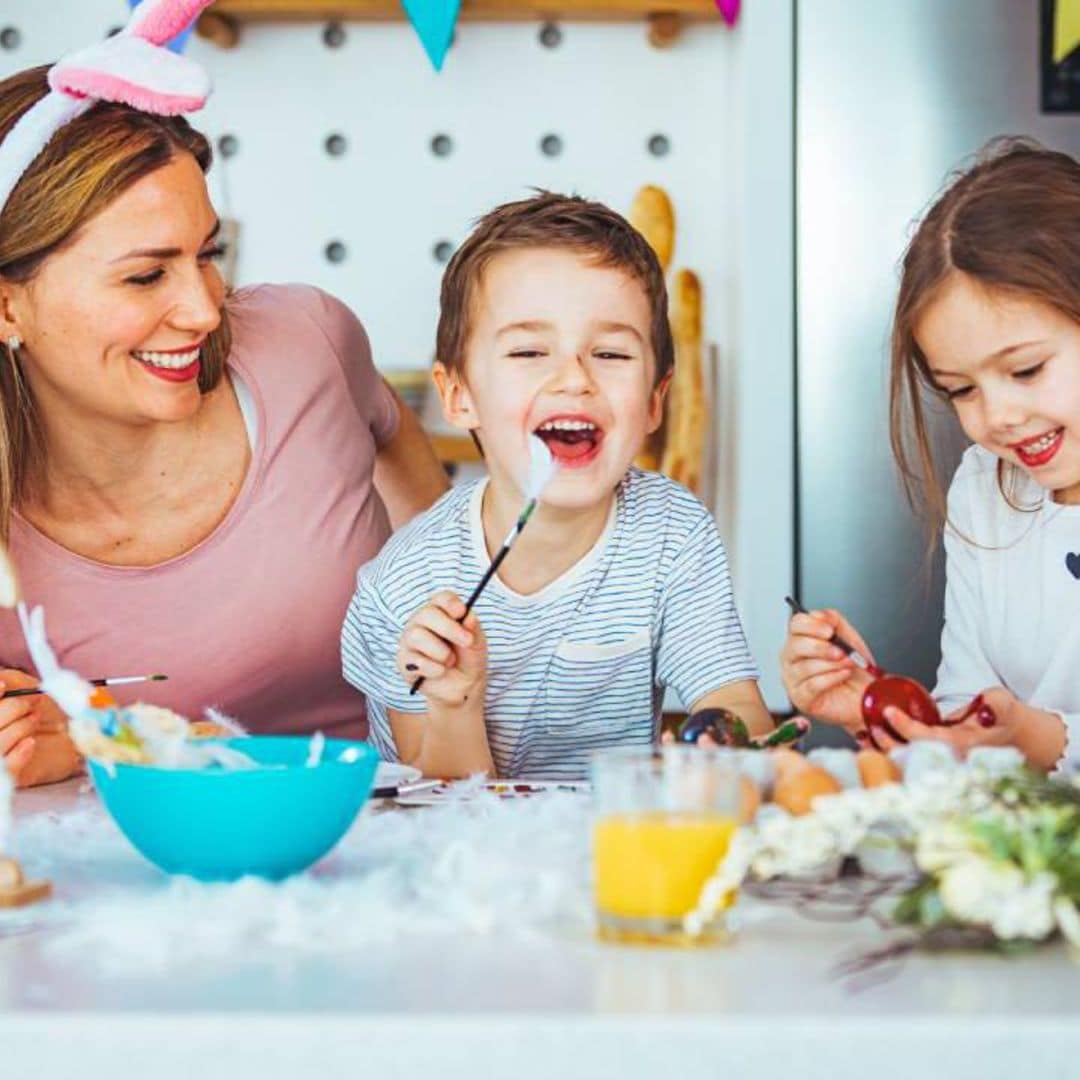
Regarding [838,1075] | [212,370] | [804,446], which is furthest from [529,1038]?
[804,446]

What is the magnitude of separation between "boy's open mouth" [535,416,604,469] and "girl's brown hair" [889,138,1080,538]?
302 mm

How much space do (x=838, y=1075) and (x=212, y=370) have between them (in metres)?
1.31

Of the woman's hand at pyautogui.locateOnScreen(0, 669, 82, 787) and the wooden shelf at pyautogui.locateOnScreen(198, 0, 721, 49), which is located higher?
the wooden shelf at pyautogui.locateOnScreen(198, 0, 721, 49)

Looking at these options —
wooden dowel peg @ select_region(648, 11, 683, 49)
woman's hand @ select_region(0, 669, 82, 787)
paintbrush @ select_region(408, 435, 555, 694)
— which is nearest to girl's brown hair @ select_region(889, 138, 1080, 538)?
paintbrush @ select_region(408, 435, 555, 694)

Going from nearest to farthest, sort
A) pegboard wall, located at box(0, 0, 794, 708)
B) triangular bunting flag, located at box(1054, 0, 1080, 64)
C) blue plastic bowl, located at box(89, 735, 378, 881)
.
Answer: blue plastic bowl, located at box(89, 735, 378, 881)
triangular bunting flag, located at box(1054, 0, 1080, 64)
pegboard wall, located at box(0, 0, 794, 708)

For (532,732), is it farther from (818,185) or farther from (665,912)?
(818,185)

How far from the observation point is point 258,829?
895 mm

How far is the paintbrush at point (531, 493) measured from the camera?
4.15ft

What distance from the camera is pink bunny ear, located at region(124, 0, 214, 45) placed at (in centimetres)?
154

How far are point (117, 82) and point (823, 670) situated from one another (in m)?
0.84

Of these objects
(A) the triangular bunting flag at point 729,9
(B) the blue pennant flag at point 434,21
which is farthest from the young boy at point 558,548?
(A) the triangular bunting flag at point 729,9

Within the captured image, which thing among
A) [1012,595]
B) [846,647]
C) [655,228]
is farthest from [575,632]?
[655,228]

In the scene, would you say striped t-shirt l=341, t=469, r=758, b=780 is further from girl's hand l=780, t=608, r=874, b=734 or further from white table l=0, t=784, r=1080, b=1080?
white table l=0, t=784, r=1080, b=1080

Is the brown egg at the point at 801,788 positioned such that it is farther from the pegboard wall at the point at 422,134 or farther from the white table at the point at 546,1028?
the pegboard wall at the point at 422,134
